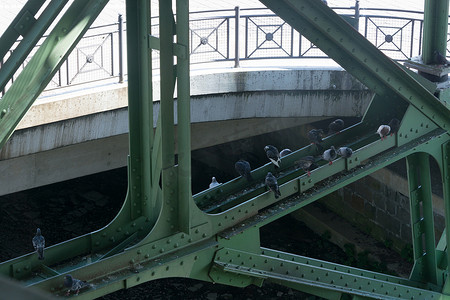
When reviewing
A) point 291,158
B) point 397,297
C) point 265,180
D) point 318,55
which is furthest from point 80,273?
point 318,55

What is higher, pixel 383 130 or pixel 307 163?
pixel 383 130

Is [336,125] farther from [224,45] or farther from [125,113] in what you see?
[224,45]

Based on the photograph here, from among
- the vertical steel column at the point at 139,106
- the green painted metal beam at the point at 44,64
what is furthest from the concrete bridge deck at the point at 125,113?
the green painted metal beam at the point at 44,64

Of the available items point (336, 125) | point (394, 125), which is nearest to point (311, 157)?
point (336, 125)

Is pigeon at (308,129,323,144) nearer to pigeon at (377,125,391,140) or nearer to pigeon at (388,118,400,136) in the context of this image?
pigeon at (377,125,391,140)

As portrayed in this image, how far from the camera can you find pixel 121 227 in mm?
7625

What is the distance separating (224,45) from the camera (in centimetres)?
1345

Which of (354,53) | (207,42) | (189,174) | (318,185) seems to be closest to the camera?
(189,174)

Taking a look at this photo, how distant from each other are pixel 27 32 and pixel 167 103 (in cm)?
141

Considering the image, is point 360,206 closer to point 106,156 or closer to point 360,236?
point 360,236

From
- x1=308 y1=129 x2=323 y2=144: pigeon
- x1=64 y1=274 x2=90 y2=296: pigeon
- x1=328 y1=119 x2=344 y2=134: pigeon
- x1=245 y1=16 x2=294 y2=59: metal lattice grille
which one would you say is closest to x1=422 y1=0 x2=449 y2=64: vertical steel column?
x1=328 y1=119 x2=344 y2=134: pigeon

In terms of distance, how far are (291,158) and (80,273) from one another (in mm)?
3061

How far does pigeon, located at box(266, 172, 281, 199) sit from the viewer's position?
7754 millimetres

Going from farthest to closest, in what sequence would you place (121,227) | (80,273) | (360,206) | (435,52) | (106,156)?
(360,206), (106,156), (435,52), (121,227), (80,273)
